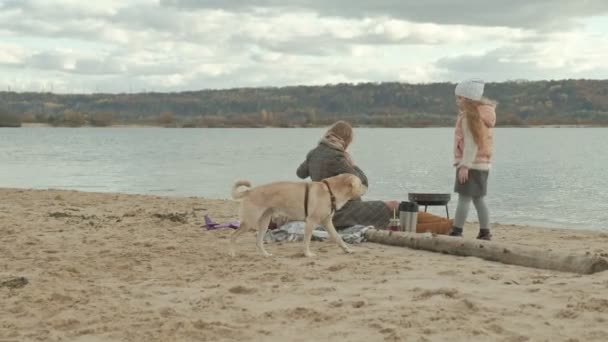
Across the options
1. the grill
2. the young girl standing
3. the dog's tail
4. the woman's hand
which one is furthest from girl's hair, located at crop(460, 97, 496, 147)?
the dog's tail

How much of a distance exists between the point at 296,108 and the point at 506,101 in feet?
83.6

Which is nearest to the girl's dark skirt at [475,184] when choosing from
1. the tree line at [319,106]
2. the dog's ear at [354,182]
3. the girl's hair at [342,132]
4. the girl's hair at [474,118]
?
the girl's hair at [474,118]

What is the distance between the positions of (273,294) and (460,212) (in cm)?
349

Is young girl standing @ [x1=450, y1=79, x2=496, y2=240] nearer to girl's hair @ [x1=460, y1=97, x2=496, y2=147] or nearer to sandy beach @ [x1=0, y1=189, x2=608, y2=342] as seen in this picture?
girl's hair @ [x1=460, y1=97, x2=496, y2=147]

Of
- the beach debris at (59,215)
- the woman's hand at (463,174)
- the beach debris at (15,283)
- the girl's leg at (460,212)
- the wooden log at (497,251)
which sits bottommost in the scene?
the beach debris at (59,215)

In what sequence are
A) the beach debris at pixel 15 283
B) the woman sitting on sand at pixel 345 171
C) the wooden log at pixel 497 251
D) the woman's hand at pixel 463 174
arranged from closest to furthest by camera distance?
the beach debris at pixel 15 283 < the wooden log at pixel 497 251 < the woman's hand at pixel 463 174 < the woman sitting on sand at pixel 345 171

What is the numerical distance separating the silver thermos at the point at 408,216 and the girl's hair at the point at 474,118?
4.04 ft

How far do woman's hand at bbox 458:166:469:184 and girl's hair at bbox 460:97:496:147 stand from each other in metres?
0.33

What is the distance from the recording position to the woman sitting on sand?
9352 mm

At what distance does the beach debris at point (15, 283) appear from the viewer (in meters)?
6.59

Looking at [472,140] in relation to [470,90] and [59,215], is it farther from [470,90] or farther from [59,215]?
[59,215]

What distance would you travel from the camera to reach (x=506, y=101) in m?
79.6

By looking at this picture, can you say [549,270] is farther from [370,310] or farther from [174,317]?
[174,317]

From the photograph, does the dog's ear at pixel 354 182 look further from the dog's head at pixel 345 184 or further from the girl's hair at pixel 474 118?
the girl's hair at pixel 474 118
